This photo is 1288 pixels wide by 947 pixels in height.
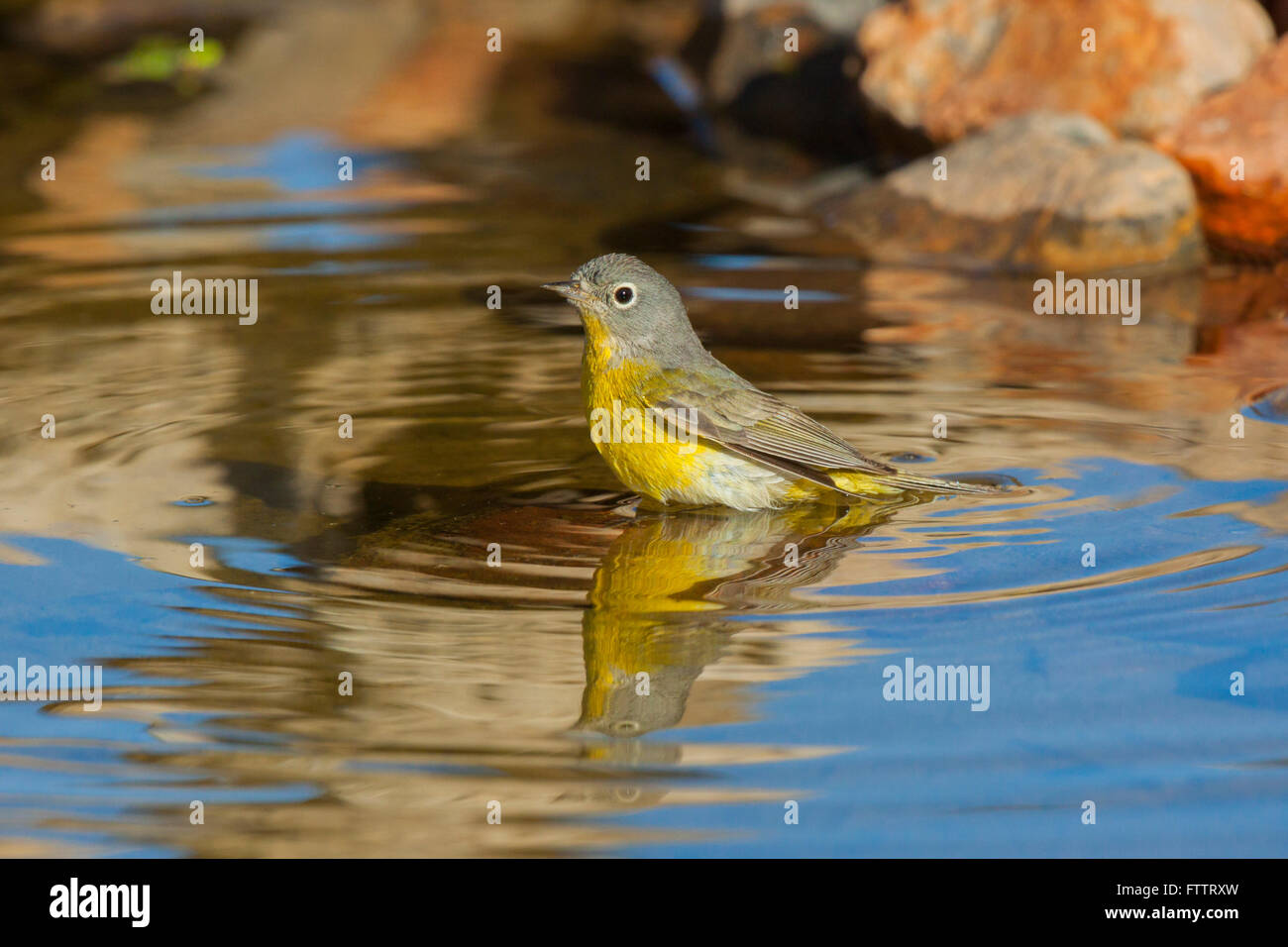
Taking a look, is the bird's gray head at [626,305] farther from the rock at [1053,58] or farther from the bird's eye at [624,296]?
the rock at [1053,58]

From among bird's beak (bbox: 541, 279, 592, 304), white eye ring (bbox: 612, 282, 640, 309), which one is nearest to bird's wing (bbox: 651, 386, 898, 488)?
white eye ring (bbox: 612, 282, 640, 309)

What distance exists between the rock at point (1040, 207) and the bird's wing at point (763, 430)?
5.25 m

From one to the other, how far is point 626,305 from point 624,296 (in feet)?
0.13

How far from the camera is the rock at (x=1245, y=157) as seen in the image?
1155 centimetres

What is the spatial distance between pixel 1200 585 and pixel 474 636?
2529 mm

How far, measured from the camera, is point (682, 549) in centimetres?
664

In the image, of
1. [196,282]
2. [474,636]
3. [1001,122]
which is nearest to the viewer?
[474,636]

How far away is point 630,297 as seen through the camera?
6805 mm

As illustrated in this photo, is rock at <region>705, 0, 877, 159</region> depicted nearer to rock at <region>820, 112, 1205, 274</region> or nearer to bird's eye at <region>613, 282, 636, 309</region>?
rock at <region>820, 112, 1205, 274</region>

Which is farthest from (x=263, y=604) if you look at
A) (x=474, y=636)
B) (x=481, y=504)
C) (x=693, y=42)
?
(x=693, y=42)

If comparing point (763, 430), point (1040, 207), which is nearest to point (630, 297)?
point (763, 430)

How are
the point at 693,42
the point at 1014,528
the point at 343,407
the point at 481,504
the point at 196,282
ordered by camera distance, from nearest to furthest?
the point at 1014,528 < the point at 481,504 < the point at 343,407 < the point at 196,282 < the point at 693,42

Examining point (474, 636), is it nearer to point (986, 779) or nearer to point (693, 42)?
point (986, 779)

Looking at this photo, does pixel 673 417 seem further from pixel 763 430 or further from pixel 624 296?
pixel 624 296
